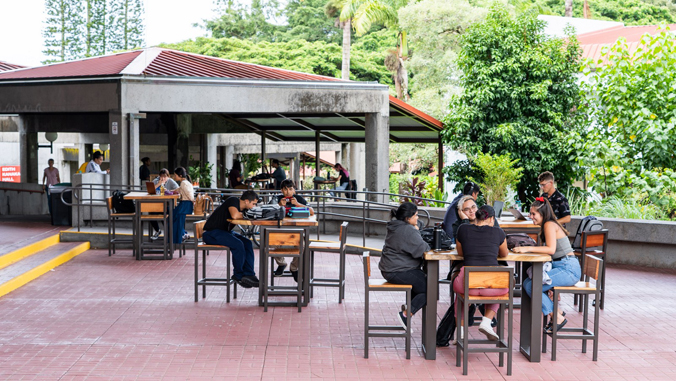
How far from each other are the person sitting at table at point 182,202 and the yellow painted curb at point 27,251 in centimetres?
228

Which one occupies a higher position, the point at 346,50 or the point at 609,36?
the point at 346,50

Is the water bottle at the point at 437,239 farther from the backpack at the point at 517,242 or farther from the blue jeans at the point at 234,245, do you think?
the blue jeans at the point at 234,245

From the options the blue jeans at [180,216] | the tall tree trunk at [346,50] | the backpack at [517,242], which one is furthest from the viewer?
the tall tree trunk at [346,50]

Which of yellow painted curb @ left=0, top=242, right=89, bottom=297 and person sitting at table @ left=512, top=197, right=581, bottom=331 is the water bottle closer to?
person sitting at table @ left=512, top=197, right=581, bottom=331

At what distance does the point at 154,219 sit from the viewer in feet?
38.1

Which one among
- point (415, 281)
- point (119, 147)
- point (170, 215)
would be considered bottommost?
point (415, 281)

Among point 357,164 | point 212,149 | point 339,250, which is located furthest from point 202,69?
point 357,164

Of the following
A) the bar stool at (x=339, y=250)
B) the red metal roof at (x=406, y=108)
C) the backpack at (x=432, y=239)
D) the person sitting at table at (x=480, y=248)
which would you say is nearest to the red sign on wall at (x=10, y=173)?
the red metal roof at (x=406, y=108)

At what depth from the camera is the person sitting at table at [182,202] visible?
11875 mm

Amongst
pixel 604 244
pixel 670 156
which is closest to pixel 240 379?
pixel 604 244

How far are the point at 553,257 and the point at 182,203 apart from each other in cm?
696

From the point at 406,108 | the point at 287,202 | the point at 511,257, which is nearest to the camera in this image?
the point at 511,257

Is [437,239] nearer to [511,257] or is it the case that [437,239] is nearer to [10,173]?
[511,257]

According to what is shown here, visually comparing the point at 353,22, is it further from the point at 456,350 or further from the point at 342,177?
the point at 456,350
